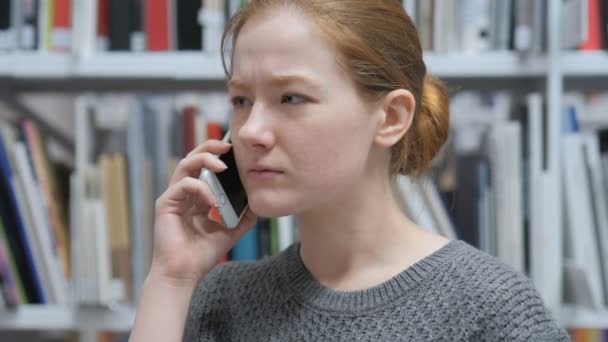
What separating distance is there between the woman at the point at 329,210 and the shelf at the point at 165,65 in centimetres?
34

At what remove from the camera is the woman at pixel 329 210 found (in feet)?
2.19

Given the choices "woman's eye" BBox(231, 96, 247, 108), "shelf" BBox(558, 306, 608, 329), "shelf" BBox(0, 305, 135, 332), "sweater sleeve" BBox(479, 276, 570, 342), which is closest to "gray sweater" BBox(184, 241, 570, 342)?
"sweater sleeve" BBox(479, 276, 570, 342)

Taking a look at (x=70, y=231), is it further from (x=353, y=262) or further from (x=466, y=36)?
(x=466, y=36)

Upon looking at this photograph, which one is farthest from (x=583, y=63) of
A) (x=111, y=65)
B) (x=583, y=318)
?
(x=111, y=65)

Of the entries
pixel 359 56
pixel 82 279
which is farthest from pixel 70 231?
pixel 359 56

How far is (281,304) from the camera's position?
76 centimetres

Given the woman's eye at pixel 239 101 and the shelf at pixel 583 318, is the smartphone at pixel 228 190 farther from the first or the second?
the shelf at pixel 583 318

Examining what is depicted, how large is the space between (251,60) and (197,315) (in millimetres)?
363

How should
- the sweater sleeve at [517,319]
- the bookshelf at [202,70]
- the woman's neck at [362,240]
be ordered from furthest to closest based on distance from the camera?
1. the bookshelf at [202,70]
2. the woman's neck at [362,240]
3. the sweater sleeve at [517,319]

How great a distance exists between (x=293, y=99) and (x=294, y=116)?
0.02m

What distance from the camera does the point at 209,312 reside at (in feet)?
2.64

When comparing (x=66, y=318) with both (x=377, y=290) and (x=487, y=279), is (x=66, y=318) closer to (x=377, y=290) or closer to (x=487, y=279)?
(x=377, y=290)

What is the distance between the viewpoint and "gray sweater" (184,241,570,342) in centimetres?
67

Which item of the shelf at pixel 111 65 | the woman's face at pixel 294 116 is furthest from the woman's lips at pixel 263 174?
the shelf at pixel 111 65
